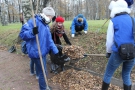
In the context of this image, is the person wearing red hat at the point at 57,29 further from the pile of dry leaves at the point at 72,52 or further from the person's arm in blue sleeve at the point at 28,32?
the person's arm in blue sleeve at the point at 28,32

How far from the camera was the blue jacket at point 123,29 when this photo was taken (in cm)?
297

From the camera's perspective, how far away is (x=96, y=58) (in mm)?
5613

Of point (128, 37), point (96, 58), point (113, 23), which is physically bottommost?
point (96, 58)

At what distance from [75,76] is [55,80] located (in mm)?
562

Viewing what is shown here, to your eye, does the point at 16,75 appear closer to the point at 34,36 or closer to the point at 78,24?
the point at 34,36

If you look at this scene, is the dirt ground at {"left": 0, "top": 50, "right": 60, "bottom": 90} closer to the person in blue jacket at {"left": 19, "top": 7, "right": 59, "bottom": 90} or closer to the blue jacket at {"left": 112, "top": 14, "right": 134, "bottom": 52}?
the person in blue jacket at {"left": 19, "top": 7, "right": 59, "bottom": 90}

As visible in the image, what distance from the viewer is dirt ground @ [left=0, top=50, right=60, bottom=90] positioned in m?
4.59

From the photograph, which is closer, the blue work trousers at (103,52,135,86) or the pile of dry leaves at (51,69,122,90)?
the blue work trousers at (103,52,135,86)

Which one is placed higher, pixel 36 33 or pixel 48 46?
pixel 36 33

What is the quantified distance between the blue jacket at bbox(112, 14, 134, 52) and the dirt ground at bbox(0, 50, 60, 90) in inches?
87.5

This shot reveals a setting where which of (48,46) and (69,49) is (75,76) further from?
(48,46)

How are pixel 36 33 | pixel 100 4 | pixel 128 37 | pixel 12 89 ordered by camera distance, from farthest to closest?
pixel 100 4
pixel 12 89
pixel 36 33
pixel 128 37

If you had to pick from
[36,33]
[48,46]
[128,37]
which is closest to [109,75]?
[128,37]

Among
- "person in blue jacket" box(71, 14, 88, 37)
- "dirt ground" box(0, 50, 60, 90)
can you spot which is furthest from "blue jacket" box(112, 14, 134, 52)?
"person in blue jacket" box(71, 14, 88, 37)
